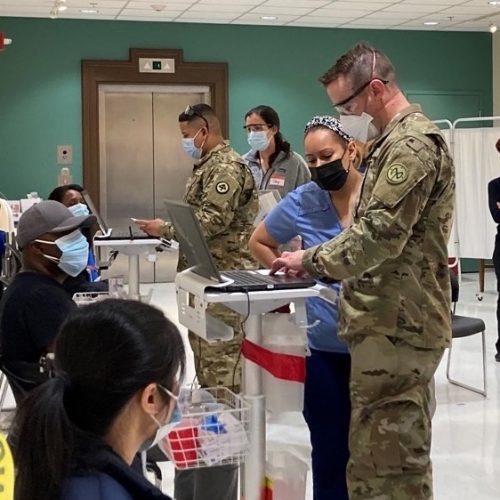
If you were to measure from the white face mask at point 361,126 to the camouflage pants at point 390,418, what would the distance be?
621mm

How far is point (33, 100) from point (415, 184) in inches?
304

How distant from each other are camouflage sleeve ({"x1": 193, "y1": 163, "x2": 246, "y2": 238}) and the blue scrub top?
606 millimetres

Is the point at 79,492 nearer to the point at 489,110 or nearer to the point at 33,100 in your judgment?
the point at 33,100

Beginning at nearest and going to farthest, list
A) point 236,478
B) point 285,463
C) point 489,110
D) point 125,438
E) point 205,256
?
point 125,438, point 205,256, point 285,463, point 236,478, point 489,110

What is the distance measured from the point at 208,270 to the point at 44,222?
0.83 metres

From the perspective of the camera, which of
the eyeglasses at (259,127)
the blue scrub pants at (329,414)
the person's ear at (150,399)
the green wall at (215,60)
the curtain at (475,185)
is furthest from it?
the green wall at (215,60)

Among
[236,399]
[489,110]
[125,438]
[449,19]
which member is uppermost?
[449,19]

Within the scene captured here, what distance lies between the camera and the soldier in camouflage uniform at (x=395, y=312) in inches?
87.7

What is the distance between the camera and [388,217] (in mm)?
2170

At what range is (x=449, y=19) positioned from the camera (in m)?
9.51

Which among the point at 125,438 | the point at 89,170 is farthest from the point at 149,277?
the point at 125,438

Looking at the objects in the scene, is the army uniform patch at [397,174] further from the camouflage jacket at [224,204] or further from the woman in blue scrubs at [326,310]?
the camouflage jacket at [224,204]

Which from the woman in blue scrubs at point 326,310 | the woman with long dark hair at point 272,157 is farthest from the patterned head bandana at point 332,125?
the woman with long dark hair at point 272,157

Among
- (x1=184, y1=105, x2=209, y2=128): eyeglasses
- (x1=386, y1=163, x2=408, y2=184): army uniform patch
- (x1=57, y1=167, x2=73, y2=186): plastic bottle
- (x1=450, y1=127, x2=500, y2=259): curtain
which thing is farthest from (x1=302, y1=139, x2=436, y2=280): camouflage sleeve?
(x1=57, y1=167, x2=73, y2=186): plastic bottle
